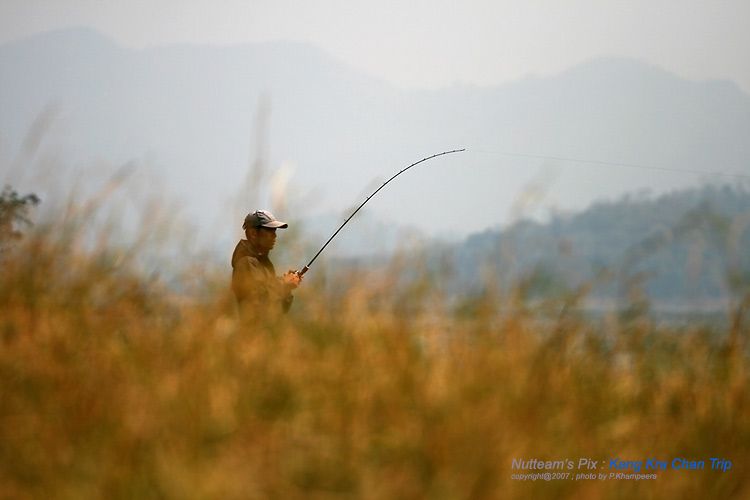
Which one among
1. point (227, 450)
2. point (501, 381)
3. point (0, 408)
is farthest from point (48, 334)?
point (501, 381)

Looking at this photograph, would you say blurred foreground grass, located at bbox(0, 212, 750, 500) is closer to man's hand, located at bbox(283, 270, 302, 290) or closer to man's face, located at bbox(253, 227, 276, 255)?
man's hand, located at bbox(283, 270, 302, 290)

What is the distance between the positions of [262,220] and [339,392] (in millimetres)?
2855

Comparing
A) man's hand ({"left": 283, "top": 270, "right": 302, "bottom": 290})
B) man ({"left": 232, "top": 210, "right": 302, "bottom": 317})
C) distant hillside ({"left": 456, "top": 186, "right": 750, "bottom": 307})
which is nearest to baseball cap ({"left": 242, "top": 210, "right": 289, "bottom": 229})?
man ({"left": 232, "top": 210, "right": 302, "bottom": 317})

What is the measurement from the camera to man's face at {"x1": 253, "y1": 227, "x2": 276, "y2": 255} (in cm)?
639

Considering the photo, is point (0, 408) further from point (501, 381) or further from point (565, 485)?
point (565, 485)

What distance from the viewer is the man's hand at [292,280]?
20.4 feet

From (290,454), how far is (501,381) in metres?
0.96

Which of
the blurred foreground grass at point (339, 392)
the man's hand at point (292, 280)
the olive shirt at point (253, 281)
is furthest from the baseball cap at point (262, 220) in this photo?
the blurred foreground grass at point (339, 392)

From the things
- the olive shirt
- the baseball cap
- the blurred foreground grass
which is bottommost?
the blurred foreground grass

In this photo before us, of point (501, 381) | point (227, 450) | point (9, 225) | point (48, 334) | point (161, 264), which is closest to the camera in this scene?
point (227, 450)

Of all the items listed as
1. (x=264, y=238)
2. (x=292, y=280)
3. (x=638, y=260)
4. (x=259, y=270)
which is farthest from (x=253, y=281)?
(x=638, y=260)

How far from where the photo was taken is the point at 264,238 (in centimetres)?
640

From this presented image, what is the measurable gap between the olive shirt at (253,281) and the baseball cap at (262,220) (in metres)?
0.16

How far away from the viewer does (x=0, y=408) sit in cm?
389
